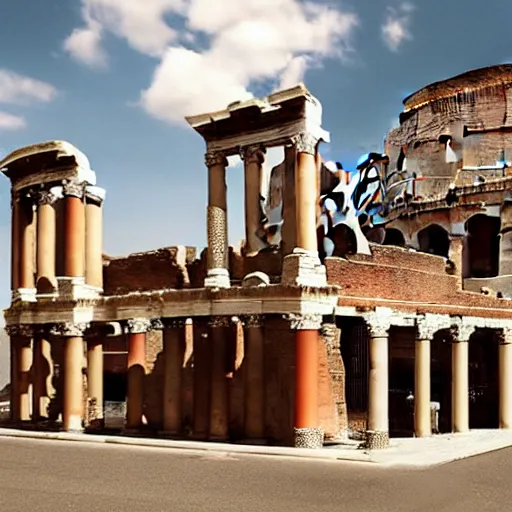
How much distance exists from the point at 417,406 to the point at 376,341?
117 inches

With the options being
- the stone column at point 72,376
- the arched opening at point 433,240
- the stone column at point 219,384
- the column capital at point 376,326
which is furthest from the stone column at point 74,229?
the arched opening at point 433,240

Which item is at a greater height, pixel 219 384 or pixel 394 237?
pixel 394 237

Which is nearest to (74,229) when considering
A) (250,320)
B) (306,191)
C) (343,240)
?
(250,320)

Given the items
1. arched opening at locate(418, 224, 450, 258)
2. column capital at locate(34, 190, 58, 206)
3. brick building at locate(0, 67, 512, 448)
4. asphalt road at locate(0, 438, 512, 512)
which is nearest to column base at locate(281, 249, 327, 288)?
brick building at locate(0, 67, 512, 448)

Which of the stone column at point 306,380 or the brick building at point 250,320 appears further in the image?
the brick building at point 250,320

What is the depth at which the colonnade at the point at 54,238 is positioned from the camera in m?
24.4

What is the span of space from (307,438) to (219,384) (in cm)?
321

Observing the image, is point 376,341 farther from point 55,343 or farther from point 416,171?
point 416,171

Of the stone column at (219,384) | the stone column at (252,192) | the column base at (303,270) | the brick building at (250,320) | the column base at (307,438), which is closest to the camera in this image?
the column base at (307,438)

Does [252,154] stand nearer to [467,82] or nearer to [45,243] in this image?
[45,243]

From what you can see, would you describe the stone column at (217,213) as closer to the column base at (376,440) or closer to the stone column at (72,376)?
the stone column at (72,376)

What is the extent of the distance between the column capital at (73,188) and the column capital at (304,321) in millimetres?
8099

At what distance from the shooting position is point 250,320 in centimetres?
2069

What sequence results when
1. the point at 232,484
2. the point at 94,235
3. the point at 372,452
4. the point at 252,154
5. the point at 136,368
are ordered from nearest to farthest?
the point at 232,484 < the point at 372,452 < the point at 252,154 < the point at 136,368 < the point at 94,235
